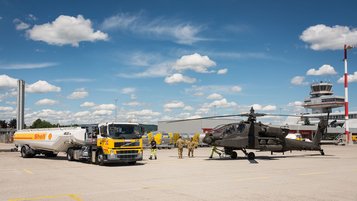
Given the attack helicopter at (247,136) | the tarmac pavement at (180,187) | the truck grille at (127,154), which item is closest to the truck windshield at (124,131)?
the truck grille at (127,154)

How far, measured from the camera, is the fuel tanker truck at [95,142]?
1948cm

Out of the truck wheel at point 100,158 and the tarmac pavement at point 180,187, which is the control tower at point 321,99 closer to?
the truck wheel at point 100,158

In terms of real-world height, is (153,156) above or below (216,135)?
below

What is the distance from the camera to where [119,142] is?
19.5 meters

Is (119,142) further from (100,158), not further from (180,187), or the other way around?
(180,187)

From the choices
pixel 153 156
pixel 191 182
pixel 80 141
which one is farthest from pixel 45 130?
pixel 191 182

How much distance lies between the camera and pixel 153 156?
2795cm

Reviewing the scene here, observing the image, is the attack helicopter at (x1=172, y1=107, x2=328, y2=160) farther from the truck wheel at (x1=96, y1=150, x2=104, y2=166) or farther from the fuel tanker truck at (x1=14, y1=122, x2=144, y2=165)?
the truck wheel at (x1=96, y1=150, x2=104, y2=166)

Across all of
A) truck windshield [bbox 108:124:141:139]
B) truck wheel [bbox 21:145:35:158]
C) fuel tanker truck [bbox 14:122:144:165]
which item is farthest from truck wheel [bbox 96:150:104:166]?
truck wheel [bbox 21:145:35:158]

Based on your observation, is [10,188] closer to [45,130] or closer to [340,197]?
[340,197]

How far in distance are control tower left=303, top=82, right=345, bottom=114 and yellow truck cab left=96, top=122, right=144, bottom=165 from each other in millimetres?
140532

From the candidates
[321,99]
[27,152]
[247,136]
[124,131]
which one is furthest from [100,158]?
[321,99]

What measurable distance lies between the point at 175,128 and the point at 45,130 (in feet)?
243

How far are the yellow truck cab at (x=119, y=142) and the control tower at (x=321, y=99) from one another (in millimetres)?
140532
